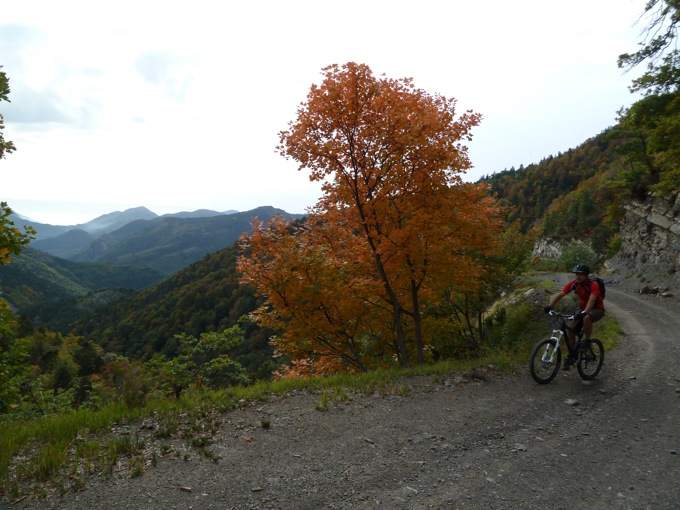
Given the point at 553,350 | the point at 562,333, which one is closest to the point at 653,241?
the point at 562,333

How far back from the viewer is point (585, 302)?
7.68 metres

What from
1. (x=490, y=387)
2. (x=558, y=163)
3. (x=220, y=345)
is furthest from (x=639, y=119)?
(x=558, y=163)

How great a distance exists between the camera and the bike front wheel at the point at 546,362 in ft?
24.1

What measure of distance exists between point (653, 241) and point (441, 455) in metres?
26.6

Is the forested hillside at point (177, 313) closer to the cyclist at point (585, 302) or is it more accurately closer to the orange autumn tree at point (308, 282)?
the orange autumn tree at point (308, 282)

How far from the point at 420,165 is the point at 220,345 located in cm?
641

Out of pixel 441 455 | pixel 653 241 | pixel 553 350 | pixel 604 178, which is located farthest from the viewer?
pixel 604 178

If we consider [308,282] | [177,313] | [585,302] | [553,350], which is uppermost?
[308,282]

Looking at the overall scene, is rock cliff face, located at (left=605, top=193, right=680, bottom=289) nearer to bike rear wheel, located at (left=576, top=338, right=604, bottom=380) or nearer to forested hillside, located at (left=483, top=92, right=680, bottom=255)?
forested hillside, located at (left=483, top=92, right=680, bottom=255)

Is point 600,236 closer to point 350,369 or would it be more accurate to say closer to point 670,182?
point 670,182

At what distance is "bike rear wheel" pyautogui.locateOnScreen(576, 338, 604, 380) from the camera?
7531 mm

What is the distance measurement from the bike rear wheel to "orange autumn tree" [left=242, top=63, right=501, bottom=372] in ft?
9.56

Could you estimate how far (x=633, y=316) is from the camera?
15.4 m

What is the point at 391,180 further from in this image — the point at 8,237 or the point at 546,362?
the point at 8,237
